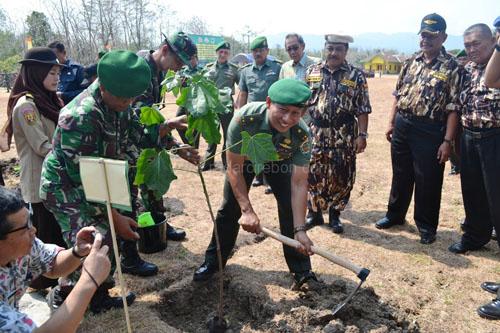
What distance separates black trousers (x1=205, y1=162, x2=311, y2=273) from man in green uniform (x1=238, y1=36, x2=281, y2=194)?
247 centimetres

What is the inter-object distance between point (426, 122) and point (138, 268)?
118 inches

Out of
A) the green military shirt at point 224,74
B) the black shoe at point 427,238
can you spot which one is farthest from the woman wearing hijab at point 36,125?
the green military shirt at point 224,74

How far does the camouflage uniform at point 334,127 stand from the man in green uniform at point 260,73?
142 cm

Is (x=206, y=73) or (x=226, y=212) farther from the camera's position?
(x=226, y=212)

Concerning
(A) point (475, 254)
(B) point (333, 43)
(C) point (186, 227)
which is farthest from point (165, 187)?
(A) point (475, 254)

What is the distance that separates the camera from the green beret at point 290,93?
8.63 feet

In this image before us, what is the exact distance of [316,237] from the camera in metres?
4.39

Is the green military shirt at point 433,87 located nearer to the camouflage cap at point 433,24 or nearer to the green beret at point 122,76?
the camouflage cap at point 433,24

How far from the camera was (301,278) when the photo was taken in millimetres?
3285

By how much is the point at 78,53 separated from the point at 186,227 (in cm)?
1949

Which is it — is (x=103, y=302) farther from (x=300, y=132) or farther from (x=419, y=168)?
(x=419, y=168)

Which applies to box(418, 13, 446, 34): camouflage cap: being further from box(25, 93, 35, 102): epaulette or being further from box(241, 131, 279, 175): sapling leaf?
box(25, 93, 35, 102): epaulette

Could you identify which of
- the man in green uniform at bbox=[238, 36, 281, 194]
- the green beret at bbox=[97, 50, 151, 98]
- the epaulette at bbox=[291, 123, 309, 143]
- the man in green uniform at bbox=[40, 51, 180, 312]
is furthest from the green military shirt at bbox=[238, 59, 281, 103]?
the green beret at bbox=[97, 50, 151, 98]

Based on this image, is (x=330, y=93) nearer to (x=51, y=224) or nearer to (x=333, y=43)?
(x=333, y=43)
